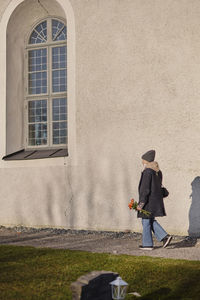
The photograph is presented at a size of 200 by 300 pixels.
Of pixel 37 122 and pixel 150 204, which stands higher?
pixel 37 122

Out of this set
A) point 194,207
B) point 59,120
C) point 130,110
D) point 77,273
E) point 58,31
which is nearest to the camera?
point 77,273

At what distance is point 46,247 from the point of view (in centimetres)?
797

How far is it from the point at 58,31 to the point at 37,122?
2.20 metres

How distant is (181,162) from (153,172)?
172 centimetres

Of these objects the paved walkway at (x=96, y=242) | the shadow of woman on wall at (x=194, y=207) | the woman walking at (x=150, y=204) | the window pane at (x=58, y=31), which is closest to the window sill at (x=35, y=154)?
the paved walkway at (x=96, y=242)

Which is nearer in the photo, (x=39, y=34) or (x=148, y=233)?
(x=148, y=233)

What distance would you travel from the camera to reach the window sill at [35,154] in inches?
429

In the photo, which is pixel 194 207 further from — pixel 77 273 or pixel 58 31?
pixel 58 31

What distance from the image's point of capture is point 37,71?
1203 cm

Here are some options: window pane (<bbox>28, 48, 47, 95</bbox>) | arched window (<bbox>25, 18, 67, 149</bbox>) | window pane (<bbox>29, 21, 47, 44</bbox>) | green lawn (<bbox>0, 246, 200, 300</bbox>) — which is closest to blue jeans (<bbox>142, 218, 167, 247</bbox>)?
green lawn (<bbox>0, 246, 200, 300</bbox>)

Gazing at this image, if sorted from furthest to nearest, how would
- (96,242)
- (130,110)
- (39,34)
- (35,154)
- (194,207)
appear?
(39,34) → (35,154) → (130,110) → (194,207) → (96,242)

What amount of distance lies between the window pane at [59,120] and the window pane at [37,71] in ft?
1.71

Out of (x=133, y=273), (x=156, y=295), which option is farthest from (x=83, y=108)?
(x=156, y=295)

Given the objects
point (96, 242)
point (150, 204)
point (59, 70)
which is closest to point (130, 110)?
point (59, 70)
